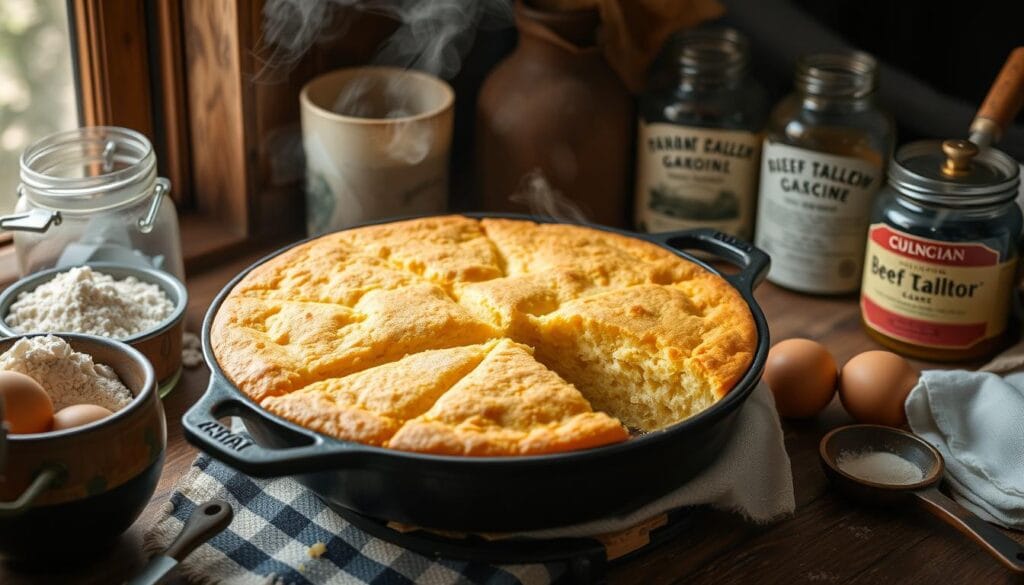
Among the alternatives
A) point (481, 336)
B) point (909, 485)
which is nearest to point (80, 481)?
point (481, 336)

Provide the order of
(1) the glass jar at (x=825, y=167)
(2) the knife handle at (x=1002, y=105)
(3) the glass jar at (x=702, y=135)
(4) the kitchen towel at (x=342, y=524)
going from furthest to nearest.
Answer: (3) the glass jar at (x=702, y=135), (1) the glass jar at (x=825, y=167), (2) the knife handle at (x=1002, y=105), (4) the kitchen towel at (x=342, y=524)

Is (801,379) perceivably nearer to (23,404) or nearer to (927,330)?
(927,330)

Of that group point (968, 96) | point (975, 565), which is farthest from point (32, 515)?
point (968, 96)

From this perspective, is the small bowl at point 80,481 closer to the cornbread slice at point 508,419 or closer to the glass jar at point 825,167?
the cornbread slice at point 508,419

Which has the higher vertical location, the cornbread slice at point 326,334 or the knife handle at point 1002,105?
the knife handle at point 1002,105

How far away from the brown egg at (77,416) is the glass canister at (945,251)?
112 centimetres

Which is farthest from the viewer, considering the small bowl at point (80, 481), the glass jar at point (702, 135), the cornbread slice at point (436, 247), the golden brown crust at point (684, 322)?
the glass jar at point (702, 135)

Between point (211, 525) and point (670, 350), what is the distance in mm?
568

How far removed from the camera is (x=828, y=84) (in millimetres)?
1821

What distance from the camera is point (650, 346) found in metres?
1.44

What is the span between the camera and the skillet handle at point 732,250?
1585mm

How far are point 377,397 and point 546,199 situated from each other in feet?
2.70

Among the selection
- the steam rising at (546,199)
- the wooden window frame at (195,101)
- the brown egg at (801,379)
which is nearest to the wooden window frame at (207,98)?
the wooden window frame at (195,101)

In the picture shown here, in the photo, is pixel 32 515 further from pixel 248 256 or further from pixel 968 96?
pixel 968 96
